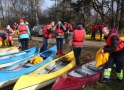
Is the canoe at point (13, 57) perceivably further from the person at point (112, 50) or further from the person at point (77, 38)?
the person at point (112, 50)

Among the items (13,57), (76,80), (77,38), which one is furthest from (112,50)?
(13,57)

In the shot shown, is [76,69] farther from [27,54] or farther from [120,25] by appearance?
[120,25]

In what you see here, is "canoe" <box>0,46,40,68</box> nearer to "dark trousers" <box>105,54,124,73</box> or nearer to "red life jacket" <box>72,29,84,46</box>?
"red life jacket" <box>72,29,84,46</box>

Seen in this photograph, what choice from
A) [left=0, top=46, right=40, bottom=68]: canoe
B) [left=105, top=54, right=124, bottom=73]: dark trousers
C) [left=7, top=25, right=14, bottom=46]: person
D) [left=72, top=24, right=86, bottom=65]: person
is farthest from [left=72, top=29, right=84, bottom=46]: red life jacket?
[left=7, top=25, right=14, bottom=46]: person

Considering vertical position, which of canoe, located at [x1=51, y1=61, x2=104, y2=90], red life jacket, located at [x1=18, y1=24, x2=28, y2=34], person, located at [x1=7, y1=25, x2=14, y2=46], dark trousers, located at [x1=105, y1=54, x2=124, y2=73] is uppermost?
red life jacket, located at [x1=18, y1=24, x2=28, y2=34]

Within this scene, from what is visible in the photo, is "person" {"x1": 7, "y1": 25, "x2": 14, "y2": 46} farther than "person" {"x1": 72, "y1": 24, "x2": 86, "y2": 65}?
Yes

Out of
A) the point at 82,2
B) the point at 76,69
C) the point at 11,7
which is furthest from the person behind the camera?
the point at 11,7

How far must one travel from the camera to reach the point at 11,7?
43.2m

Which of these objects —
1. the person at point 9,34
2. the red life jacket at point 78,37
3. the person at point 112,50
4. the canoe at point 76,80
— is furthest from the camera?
the person at point 9,34

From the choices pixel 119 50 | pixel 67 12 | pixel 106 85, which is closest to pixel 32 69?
pixel 106 85

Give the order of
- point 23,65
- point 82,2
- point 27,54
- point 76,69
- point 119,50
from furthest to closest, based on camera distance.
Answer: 1. point 82,2
2. point 27,54
3. point 23,65
4. point 76,69
5. point 119,50

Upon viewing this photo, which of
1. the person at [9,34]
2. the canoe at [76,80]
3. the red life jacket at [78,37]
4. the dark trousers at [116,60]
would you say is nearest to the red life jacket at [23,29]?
the red life jacket at [78,37]

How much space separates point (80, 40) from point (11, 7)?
126 ft

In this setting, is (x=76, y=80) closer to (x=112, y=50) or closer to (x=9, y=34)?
(x=112, y=50)
